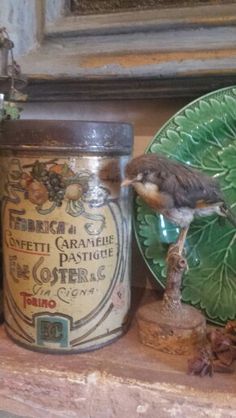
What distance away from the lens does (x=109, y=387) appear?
36cm

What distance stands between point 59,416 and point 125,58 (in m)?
0.37

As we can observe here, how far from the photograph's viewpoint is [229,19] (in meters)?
0.48

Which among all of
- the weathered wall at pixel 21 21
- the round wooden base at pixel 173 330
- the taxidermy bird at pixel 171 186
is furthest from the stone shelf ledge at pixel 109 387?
the weathered wall at pixel 21 21

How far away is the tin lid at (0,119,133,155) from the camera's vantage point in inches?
14.6

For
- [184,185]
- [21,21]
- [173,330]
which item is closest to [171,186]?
[184,185]

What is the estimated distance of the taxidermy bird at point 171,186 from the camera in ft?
1.24

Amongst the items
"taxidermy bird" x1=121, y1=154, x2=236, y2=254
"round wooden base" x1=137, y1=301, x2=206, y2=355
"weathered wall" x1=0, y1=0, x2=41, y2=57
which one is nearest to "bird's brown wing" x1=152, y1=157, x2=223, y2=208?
"taxidermy bird" x1=121, y1=154, x2=236, y2=254

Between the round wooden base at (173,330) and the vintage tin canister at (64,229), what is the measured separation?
0.03 meters

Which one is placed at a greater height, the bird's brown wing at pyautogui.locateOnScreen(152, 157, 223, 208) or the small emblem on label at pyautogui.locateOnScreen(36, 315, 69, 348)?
the bird's brown wing at pyautogui.locateOnScreen(152, 157, 223, 208)

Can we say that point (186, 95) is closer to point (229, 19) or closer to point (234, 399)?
point (229, 19)

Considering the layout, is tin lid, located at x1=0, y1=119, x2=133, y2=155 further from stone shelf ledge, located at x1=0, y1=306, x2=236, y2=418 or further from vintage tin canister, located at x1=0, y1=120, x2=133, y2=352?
stone shelf ledge, located at x1=0, y1=306, x2=236, y2=418

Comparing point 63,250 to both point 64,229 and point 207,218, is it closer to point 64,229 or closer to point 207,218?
point 64,229

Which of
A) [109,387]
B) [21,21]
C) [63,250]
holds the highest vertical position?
[21,21]

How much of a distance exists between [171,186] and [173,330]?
0.13 metres
